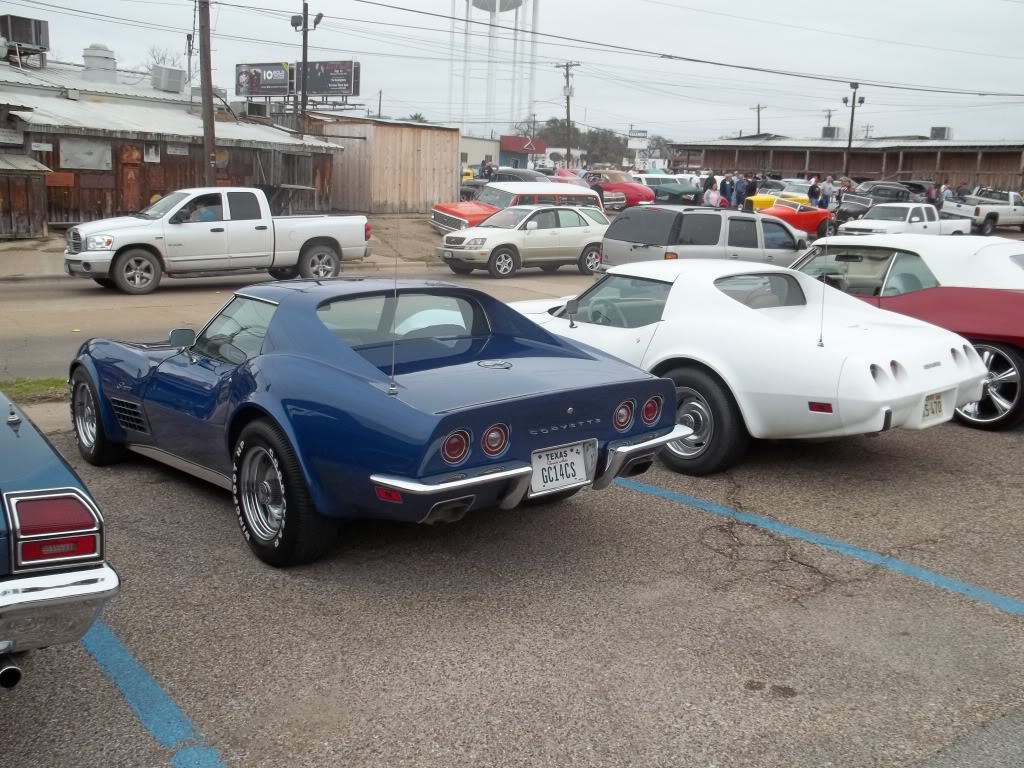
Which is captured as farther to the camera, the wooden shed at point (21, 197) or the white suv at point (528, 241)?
the wooden shed at point (21, 197)

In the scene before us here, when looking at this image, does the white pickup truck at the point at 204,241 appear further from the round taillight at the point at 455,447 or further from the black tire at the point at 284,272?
the round taillight at the point at 455,447

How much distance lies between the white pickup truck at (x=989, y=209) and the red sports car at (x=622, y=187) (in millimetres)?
11695

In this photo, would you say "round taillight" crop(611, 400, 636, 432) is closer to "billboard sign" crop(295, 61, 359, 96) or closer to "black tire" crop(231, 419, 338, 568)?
"black tire" crop(231, 419, 338, 568)

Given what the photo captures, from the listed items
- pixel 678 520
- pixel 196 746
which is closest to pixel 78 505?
pixel 196 746

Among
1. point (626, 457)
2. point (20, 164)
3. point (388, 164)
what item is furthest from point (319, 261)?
point (388, 164)

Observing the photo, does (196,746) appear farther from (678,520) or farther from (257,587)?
(678,520)

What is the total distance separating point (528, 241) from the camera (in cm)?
2177

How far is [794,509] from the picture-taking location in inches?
244

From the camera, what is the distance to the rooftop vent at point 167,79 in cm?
3372

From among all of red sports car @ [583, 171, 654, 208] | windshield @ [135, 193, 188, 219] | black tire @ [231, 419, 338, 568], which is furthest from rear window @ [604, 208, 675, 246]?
red sports car @ [583, 171, 654, 208]

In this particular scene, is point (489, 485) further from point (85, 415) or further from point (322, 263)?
point (322, 263)

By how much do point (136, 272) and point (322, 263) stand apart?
11.3 ft

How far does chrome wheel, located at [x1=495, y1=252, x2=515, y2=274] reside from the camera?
21.4 meters

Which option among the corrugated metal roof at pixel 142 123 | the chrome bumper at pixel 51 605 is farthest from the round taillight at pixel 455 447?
the corrugated metal roof at pixel 142 123
